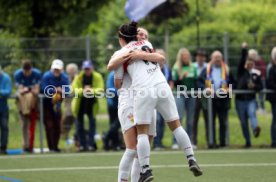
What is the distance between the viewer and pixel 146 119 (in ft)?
39.6

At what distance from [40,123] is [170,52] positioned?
14.2ft

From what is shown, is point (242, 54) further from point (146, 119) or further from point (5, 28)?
point (5, 28)

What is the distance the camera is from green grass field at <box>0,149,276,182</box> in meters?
14.0

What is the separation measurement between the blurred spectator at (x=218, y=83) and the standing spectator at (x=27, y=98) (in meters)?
3.69

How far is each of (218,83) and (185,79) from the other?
0.77 metres

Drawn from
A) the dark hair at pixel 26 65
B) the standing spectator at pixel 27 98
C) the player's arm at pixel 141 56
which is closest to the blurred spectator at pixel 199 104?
the standing spectator at pixel 27 98

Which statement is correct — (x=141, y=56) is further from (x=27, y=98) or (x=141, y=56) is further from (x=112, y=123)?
(x=27, y=98)

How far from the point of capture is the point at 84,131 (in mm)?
20922

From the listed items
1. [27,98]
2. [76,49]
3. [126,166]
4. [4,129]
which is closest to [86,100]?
[27,98]

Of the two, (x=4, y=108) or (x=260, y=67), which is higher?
(x=260, y=67)

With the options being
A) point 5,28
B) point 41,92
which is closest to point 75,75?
point 41,92

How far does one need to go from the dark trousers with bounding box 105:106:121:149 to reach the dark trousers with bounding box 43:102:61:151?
1154 millimetres

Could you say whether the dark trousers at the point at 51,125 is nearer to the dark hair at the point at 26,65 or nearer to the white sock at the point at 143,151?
the dark hair at the point at 26,65

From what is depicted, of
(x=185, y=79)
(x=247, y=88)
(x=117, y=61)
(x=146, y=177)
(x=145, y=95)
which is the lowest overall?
(x=146, y=177)
